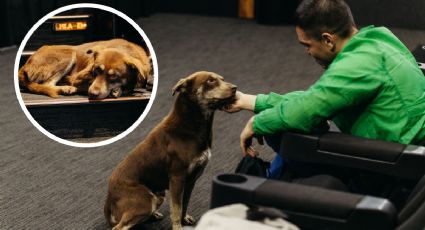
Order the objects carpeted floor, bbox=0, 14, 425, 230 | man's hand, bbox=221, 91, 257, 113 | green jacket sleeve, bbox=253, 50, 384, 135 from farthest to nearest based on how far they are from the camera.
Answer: carpeted floor, bbox=0, 14, 425, 230, man's hand, bbox=221, 91, 257, 113, green jacket sleeve, bbox=253, 50, 384, 135

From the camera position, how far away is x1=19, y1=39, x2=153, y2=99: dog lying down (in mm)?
2135

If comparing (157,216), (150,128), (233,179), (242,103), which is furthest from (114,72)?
(150,128)

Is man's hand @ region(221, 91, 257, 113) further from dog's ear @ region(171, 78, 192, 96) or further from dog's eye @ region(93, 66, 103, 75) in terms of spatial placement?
dog's eye @ region(93, 66, 103, 75)

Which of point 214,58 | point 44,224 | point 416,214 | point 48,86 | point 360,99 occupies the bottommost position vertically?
point 214,58

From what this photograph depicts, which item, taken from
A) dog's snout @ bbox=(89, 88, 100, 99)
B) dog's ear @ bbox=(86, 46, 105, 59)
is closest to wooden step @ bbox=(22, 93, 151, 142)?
dog's snout @ bbox=(89, 88, 100, 99)

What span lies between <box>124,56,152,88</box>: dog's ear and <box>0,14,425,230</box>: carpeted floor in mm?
524

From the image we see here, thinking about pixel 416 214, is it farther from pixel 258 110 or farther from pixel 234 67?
pixel 234 67

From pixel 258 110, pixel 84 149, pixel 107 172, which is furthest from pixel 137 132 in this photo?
pixel 258 110

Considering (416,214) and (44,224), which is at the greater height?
(416,214)

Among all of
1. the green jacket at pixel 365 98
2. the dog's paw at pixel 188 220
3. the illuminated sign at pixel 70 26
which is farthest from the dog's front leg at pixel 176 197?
the illuminated sign at pixel 70 26

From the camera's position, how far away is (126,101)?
215 centimetres

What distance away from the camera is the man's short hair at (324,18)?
1735 mm

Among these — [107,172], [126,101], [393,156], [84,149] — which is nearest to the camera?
[393,156]

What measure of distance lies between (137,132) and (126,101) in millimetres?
1275
